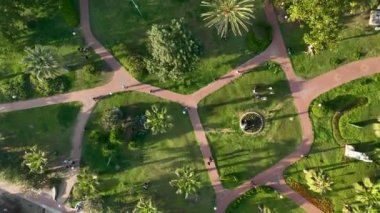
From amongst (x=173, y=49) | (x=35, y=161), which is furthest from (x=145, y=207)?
(x=173, y=49)

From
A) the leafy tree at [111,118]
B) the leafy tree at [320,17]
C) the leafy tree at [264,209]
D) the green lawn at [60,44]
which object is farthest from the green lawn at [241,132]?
the green lawn at [60,44]

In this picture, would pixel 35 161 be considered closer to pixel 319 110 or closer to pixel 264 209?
pixel 264 209

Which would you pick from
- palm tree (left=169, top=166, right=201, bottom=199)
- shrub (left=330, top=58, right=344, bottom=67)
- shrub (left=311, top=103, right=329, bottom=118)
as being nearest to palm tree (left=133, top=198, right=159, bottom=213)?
palm tree (left=169, top=166, right=201, bottom=199)

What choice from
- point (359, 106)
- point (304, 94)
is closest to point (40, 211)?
point (304, 94)

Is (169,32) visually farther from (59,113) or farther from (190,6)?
(59,113)

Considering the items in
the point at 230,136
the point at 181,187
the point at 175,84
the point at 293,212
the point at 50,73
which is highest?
the point at 50,73

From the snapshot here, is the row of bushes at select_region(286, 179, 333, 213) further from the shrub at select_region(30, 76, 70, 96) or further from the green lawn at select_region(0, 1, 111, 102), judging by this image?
the shrub at select_region(30, 76, 70, 96)

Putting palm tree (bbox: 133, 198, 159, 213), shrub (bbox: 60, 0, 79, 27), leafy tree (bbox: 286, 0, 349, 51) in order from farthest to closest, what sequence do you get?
1. shrub (bbox: 60, 0, 79, 27)
2. palm tree (bbox: 133, 198, 159, 213)
3. leafy tree (bbox: 286, 0, 349, 51)
